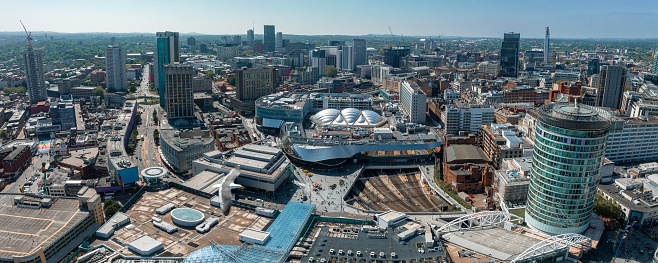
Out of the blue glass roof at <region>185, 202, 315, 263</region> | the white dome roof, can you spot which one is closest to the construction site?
the white dome roof

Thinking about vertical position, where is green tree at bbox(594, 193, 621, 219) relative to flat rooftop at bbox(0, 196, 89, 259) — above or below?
Answer: above

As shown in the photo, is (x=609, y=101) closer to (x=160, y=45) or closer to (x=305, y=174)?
(x=305, y=174)

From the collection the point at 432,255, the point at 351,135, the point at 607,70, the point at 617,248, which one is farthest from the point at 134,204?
the point at 607,70

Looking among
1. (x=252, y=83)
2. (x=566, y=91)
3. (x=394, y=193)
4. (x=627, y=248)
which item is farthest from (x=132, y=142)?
(x=566, y=91)

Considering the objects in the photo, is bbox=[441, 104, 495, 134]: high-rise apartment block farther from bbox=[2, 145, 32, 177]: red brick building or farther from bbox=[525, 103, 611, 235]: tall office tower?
bbox=[2, 145, 32, 177]: red brick building

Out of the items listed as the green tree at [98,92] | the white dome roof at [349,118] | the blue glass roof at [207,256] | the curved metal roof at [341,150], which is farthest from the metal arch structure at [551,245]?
the green tree at [98,92]

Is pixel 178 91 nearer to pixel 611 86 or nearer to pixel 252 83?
pixel 252 83
